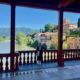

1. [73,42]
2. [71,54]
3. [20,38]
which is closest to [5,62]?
[20,38]

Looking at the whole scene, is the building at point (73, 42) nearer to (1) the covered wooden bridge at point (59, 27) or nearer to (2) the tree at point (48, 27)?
(1) the covered wooden bridge at point (59, 27)

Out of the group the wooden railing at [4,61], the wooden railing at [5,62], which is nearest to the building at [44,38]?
the wooden railing at [5,62]

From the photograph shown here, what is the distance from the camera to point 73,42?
16.7 feet

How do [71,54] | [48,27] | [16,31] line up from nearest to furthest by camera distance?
[16,31], [48,27], [71,54]

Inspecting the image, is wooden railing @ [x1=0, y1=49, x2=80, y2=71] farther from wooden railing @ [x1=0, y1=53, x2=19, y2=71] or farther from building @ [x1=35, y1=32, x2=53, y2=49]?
building @ [x1=35, y1=32, x2=53, y2=49]

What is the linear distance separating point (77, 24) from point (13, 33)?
3.91 meters

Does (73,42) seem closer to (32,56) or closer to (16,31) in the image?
(32,56)

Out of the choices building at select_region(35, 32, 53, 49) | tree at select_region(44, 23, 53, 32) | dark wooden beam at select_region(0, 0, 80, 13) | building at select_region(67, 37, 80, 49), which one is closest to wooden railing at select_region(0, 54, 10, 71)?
building at select_region(35, 32, 53, 49)

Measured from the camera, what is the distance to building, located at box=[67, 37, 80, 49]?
5.02 m

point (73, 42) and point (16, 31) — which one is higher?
point (16, 31)

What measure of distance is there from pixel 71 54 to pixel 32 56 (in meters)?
2.44

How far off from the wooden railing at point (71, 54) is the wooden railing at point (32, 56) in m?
0.68

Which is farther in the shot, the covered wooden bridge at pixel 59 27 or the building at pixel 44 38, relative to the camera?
the building at pixel 44 38

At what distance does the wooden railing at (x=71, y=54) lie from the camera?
5.01 metres
